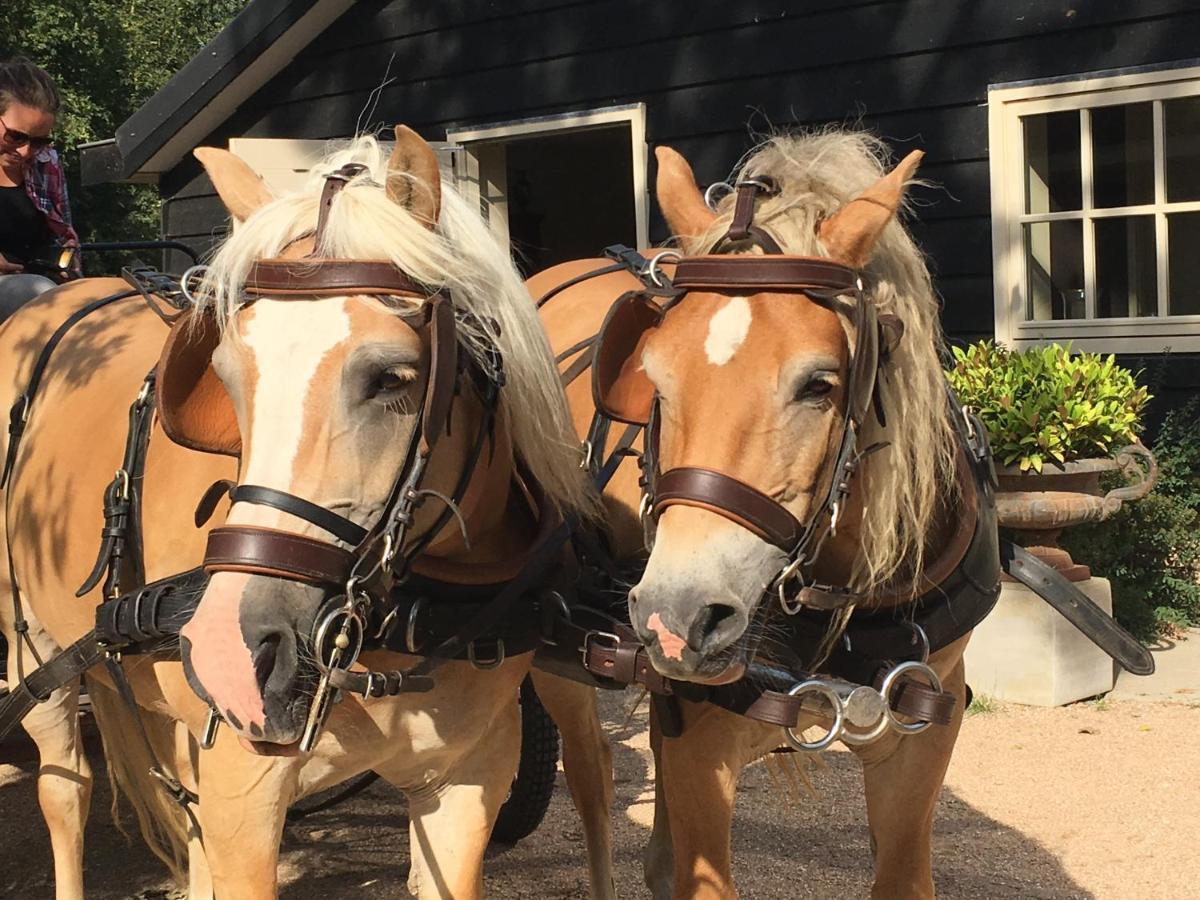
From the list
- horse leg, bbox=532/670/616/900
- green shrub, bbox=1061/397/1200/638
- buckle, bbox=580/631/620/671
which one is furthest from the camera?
green shrub, bbox=1061/397/1200/638

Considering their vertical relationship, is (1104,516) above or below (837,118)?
below

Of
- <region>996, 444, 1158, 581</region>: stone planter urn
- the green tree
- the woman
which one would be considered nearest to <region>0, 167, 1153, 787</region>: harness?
the woman

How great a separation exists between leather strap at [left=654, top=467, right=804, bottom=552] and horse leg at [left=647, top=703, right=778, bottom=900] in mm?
567

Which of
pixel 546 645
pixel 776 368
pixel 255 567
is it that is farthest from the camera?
pixel 546 645

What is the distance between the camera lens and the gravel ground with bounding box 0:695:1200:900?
3738mm

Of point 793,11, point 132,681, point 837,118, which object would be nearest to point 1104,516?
point 837,118

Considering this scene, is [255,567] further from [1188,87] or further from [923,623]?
[1188,87]

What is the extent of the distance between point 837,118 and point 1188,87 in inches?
67.5

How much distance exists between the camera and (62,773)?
11.0 feet

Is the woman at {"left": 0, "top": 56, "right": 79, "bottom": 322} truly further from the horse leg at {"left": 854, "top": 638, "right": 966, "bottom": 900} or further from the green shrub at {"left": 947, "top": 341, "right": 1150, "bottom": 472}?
the green shrub at {"left": 947, "top": 341, "right": 1150, "bottom": 472}

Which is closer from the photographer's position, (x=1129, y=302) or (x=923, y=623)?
(x=923, y=623)

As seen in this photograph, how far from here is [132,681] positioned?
287 cm

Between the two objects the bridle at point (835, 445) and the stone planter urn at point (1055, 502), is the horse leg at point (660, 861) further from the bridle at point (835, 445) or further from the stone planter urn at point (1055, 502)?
the stone planter urn at point (1055, 502)

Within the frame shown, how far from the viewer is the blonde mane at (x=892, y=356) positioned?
2.22 meters
